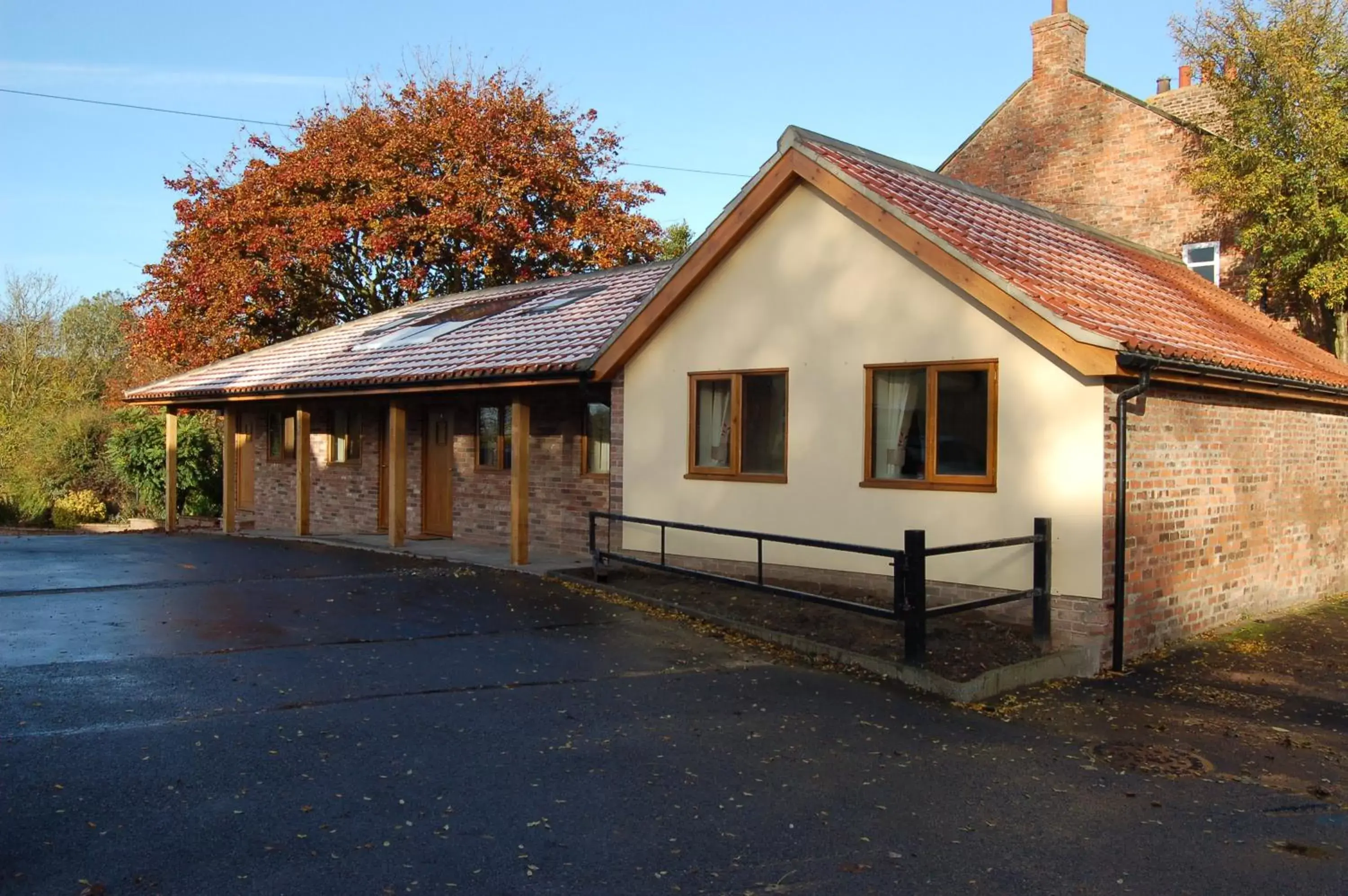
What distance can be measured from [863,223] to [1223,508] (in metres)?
4.52

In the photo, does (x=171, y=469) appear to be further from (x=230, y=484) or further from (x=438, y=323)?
(x=438, y=323)

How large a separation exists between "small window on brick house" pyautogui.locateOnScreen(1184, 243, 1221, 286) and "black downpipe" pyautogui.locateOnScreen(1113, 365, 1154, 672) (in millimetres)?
12081

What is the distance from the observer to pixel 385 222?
29.3 metres

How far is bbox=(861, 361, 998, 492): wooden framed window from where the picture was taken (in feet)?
32.3

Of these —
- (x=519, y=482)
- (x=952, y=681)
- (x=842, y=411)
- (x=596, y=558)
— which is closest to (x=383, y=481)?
(x=519, y=482)

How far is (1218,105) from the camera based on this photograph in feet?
69.2

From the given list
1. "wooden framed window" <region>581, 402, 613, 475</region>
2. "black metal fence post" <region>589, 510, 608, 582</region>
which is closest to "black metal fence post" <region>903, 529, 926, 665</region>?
"black metal fence post" <region>589, 510, 608, 582</region>

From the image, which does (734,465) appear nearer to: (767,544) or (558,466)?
(767,544)

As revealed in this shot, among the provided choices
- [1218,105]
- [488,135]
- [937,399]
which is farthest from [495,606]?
[488,135]

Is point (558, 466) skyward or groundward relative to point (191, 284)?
groundward

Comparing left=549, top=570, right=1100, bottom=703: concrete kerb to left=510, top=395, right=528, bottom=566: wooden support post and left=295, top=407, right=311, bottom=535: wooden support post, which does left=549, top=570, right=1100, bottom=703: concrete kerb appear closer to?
left=510, top=395, right=528, bottom=566: wooden support post

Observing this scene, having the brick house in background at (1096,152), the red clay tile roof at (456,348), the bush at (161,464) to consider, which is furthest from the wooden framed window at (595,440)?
the bush at (161,464)

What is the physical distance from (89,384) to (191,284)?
24.8 ft

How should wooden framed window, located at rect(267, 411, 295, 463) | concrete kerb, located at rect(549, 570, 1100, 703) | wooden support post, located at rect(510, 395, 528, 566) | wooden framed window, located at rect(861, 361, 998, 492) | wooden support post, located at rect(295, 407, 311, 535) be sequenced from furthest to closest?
1. wooden framed window, located at rect(267, 411, 295, 463)
2. wooden support post, located at rect(295, 407, 311, 535)
3. wooden support post, located at rect(510, 395, 528, 566)
4. wooden framed window, located at rect(861, 361, 998, 492)
5. concrete kerb, located at rect(549, 570, 1100, 703)
